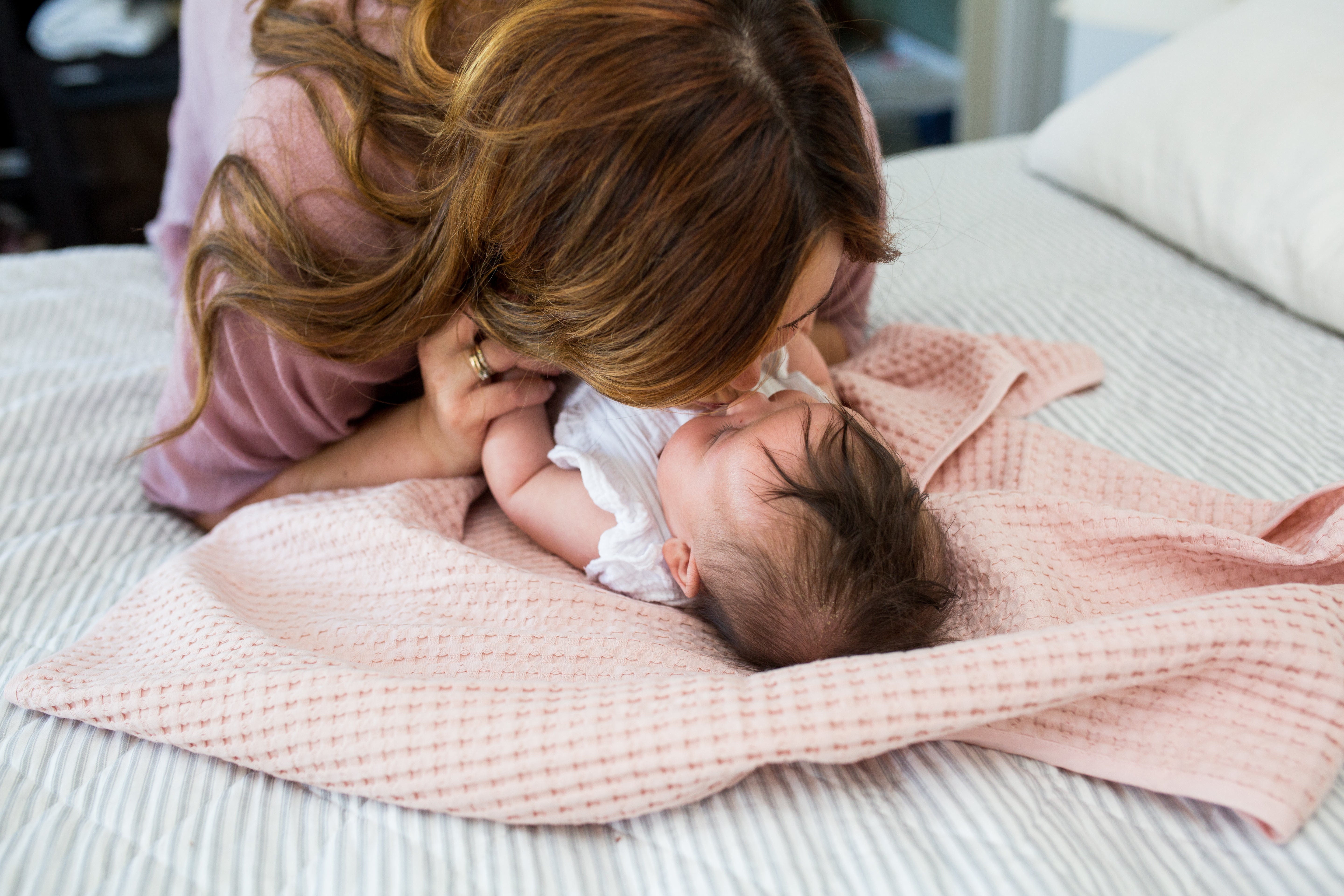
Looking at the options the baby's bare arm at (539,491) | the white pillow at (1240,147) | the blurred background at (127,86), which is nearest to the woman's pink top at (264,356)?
the baby's bare arm at (539,491)

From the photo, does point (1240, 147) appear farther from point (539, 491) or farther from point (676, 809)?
point (676, 809)

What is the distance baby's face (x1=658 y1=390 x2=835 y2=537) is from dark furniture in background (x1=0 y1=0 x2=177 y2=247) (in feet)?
7.20

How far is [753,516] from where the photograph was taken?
757 mm

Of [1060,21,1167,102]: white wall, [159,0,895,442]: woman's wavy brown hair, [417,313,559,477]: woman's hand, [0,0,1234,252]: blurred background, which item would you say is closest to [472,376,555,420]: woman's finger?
[417,313,559,477]: woman's hand

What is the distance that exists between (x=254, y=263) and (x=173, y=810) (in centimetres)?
42

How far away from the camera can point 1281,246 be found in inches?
44.3

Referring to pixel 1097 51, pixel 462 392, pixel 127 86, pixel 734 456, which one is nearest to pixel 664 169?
pixel 734 456

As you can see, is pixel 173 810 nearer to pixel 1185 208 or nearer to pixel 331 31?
pixel 331 31

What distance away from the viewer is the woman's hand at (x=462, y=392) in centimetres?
89

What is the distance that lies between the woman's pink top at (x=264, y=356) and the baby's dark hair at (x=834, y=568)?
0.24 metres

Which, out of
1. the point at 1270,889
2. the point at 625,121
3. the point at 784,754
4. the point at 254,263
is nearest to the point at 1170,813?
the point at 1270,889

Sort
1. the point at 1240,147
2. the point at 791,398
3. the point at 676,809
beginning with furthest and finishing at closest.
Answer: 1. the point at 1240,147
2. the point at 791,398
3. the point at 676,809

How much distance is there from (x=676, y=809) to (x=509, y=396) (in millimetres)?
449

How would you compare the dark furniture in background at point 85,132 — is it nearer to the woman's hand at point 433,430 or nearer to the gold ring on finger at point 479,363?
the woman's hand at point 433,430
